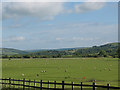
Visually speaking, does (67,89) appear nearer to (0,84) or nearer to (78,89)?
(78,89)

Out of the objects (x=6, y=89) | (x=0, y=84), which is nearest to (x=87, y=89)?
(x=6, y=89)

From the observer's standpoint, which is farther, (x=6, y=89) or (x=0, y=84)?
(x=0, y=84)

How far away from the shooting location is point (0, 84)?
103 feet

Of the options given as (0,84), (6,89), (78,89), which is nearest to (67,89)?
(78,89)

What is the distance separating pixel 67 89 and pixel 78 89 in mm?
1181

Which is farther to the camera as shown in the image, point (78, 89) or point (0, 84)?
point (0, 84)

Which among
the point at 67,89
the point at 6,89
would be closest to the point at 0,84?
the point at 6,89

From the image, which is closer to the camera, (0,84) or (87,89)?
(87,89)

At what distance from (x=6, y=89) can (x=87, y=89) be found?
29.1ft

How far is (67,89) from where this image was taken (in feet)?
87.3

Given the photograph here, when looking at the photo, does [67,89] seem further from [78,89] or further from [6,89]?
[6,89]

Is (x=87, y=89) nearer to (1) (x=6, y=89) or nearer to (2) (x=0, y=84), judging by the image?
(1) (x=6, y=89)

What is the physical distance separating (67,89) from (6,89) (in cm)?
677

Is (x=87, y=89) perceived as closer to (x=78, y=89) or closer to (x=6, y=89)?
(x=78, y=89)
